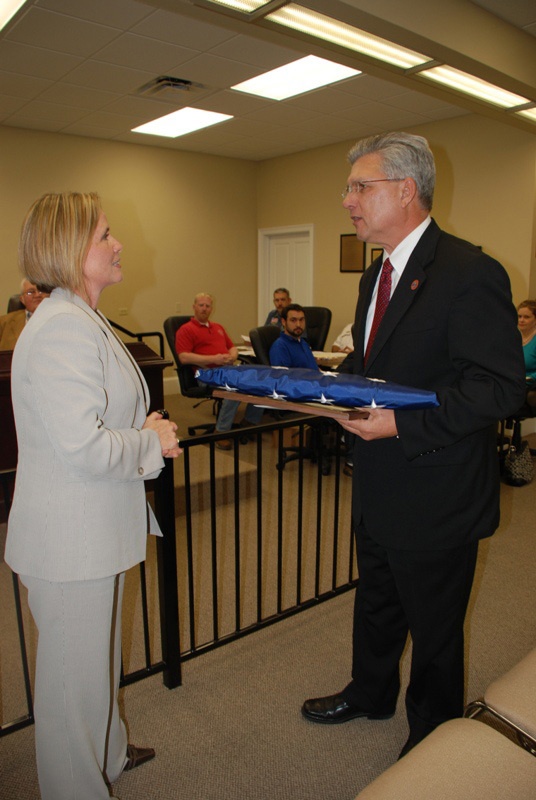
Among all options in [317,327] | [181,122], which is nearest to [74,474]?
[317,327]

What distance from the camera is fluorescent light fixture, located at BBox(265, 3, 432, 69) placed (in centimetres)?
315

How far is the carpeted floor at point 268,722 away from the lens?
1.76m

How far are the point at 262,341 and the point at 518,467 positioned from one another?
7.86ft

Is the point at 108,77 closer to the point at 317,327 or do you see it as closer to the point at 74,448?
the point at 317,327

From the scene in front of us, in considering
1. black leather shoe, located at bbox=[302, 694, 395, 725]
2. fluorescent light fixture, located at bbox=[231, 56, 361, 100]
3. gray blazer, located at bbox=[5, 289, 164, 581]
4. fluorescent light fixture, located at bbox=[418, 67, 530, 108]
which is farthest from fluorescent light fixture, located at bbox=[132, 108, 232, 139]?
black leather shoe, located at bbox=[302, 694, 395, 725]

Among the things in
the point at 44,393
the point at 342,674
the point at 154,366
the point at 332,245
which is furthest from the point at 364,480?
the point at 332,245

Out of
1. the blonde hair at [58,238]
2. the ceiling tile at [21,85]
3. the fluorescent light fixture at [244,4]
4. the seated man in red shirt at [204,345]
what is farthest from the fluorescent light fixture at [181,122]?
the blonde hair at [58,238]

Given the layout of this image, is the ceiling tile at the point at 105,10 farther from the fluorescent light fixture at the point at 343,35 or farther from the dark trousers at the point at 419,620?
the dark trousers at the point at 419,620

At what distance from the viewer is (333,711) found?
1.99m

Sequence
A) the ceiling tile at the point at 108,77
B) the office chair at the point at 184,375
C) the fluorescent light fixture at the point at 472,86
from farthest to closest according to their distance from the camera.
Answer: the office chair at the point at 184,375
the ceiling tile at the point at 108,77
the fluorescent light fixture at the point at 472,86

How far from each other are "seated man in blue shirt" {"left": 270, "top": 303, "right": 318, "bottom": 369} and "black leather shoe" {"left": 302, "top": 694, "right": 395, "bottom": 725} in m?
2.98

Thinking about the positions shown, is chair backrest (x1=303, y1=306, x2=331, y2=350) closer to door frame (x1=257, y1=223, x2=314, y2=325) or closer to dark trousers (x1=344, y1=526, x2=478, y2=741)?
door frame (x1=257, y1=223, x2=314, y2=325)

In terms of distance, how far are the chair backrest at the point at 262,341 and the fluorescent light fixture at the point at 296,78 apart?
2.17m

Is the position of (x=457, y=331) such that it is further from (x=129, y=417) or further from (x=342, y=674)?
(x=342, y=674)
